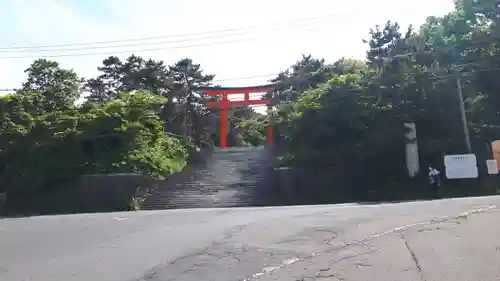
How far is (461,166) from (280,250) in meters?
22.7

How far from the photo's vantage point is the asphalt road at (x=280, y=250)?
23.9 feet

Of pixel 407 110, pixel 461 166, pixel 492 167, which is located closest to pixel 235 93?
pixel 407 110

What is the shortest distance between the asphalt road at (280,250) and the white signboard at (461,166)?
54.5 feet

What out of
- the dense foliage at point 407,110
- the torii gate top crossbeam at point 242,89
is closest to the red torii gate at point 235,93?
the torii gate top crossbeam at point 242,89

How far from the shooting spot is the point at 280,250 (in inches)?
354

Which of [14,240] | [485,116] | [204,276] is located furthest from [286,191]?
[204,276]

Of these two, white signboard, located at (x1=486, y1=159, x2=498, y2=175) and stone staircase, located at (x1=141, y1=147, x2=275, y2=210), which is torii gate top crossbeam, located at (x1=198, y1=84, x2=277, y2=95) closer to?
stone staircase, located at (x1=141, y1=147, x2=275, y2=210)

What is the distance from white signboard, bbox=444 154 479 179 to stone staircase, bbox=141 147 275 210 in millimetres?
9717

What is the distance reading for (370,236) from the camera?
987cm

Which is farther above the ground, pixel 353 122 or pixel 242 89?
pixel 242 89

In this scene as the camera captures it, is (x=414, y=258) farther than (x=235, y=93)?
No

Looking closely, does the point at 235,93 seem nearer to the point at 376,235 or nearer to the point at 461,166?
the point at 461,166

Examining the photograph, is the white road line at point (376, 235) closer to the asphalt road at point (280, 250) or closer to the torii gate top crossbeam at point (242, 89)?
the asphalt road at point (280, 250)

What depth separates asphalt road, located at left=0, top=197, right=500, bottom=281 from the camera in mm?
7289
